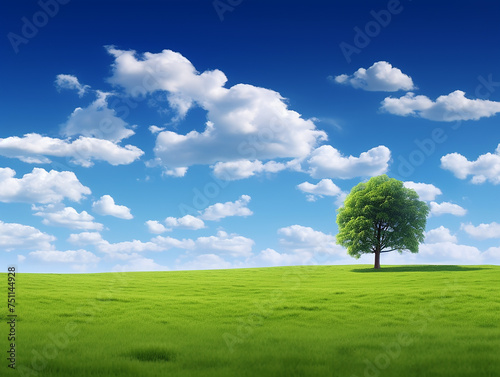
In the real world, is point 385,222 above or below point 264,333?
above

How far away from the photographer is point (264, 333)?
17594 millimetres

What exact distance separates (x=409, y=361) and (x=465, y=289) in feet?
75.0

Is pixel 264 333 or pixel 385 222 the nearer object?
pixel 264 333

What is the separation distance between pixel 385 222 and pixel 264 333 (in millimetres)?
46114

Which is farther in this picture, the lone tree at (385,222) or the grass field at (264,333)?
the lone tree at (385,222)

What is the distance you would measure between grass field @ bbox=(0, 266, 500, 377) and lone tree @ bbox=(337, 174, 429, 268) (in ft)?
82.4

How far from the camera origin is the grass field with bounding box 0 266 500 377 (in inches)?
461

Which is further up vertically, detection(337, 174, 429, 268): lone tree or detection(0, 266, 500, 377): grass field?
detection(337, 174, 429, 268): lone tree

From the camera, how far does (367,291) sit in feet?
104

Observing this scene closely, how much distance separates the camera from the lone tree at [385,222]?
58.5 m

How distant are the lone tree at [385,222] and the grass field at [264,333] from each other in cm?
2511

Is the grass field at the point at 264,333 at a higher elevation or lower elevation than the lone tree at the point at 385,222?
lower

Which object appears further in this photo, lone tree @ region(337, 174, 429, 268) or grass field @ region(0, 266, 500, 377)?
lone tree @ region(337, 174, 429, 268)

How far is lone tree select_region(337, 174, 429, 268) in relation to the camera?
192 feet
